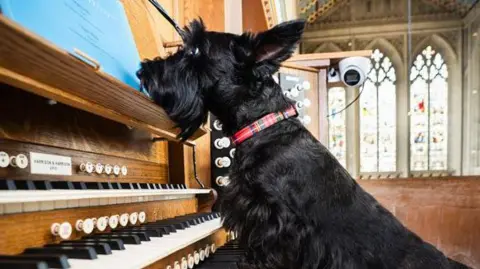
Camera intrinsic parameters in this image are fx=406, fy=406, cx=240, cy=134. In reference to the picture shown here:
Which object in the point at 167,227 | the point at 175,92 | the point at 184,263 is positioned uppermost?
the point at 175,92

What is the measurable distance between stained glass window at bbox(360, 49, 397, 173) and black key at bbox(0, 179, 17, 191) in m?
12.7

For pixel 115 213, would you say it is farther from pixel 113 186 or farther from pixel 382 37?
pixel 382 37

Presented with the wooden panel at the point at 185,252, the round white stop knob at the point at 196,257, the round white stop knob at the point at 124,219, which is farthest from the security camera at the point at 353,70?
the round white stop knob at the point at 124,219

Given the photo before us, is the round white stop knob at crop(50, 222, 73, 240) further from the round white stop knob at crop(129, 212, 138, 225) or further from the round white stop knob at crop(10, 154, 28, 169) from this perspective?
the round white stop knob at crop(129, 212, 138, 225)

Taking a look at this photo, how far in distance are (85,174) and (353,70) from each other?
2.61 m

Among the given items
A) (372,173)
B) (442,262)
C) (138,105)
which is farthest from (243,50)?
(372,173)

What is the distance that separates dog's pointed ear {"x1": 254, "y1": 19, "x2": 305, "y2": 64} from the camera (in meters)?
1.16

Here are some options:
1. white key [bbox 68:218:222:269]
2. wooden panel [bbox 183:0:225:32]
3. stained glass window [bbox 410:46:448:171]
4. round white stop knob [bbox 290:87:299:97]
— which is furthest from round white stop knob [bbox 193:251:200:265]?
stained glass window [bbox 410:46:448:171]

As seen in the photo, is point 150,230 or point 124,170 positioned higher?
point 124,170

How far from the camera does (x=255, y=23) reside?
4.51m

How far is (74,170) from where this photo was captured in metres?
0.98

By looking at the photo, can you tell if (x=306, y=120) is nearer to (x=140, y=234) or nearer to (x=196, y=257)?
(x=196, y=257)

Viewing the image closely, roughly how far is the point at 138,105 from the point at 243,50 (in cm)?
44

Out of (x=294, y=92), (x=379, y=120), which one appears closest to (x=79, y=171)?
(x=294, y=92)
